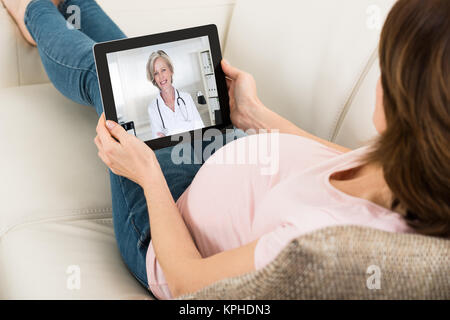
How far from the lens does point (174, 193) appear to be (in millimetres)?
909

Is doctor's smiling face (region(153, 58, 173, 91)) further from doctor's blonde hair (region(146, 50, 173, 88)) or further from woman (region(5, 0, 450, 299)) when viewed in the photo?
woman (region(5, 0, 450, 299))

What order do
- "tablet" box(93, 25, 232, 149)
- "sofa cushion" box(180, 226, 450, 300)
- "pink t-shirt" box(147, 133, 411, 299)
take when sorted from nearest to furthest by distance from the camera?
"sofa cushion" box(180, 226, 450, 300) → "pink t-shirt" box(147, 133, 411, 299) → "tablet" box(93, 25, 232, 149)

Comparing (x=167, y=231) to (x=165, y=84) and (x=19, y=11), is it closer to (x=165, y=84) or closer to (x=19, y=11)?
(x=165, y=84)

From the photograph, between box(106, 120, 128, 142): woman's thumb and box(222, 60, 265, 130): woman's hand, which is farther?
box(222, 60, 265, 130): woman's hand

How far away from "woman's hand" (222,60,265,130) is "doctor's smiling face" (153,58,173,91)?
0.13m

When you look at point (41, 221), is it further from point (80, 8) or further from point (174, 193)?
point (80, 8)

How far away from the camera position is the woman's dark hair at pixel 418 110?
466 mm

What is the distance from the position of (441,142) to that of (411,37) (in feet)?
0.36

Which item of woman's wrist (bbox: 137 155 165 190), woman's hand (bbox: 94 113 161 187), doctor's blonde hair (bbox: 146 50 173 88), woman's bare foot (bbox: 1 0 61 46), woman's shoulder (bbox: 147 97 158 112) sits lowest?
woman's wrist (bbox: 137 155 165 190)

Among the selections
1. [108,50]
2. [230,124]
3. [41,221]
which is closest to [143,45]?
[108,50]

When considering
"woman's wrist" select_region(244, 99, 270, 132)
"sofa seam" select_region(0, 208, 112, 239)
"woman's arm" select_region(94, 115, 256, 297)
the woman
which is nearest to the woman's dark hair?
the woman

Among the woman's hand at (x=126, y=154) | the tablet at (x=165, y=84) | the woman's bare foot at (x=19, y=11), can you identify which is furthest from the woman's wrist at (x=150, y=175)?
the woman's bare foot at (x=19, y=11)

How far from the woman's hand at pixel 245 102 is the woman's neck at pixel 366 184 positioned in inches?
13.9

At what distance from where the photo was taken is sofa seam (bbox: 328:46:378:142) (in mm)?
1011
